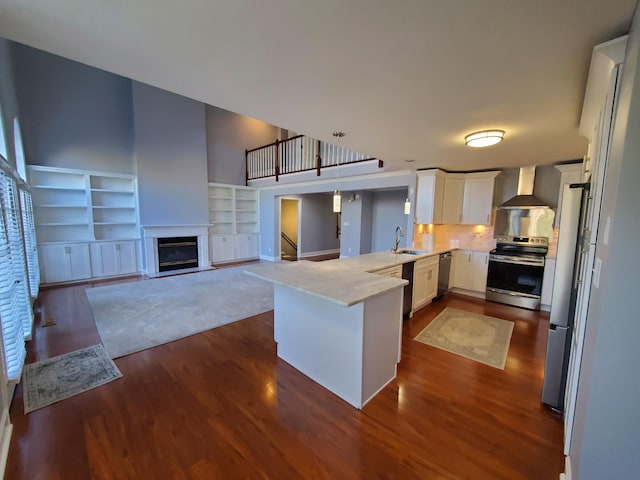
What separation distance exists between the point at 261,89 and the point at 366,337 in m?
2.05

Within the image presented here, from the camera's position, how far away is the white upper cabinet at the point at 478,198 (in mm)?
4594

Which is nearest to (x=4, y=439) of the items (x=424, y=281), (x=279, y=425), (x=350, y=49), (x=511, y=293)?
(x=279, y=425)

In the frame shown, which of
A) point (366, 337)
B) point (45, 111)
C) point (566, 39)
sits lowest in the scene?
point (366, 337)

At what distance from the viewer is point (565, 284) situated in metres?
1.92

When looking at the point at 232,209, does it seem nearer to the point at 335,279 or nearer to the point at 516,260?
the point at 335,279

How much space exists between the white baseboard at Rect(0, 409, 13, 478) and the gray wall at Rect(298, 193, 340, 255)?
22.8 ft

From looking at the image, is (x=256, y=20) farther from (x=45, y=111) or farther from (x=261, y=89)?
(x=45, y=111)

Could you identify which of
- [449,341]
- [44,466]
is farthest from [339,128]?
[44,466]

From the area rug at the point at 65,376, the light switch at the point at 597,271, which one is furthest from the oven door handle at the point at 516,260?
the area rug at the point at 65,376

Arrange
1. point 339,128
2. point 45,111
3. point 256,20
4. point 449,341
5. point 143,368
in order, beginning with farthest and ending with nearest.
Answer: point 45,111 < point 449,341 < point 339,128 < point 143,368 < point 256,20

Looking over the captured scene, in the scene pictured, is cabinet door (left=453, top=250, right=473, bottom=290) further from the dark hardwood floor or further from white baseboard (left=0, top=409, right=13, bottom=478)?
white baseboard (left=0, top=409, right=13, bottom=478)

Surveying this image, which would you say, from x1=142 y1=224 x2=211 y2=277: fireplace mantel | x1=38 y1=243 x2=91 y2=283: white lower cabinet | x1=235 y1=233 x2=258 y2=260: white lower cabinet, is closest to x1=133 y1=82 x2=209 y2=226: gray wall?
x1=142 y1=224 x2=211 y2=277: fireplace mantel

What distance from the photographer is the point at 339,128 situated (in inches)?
109

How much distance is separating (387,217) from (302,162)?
8.91 ft
